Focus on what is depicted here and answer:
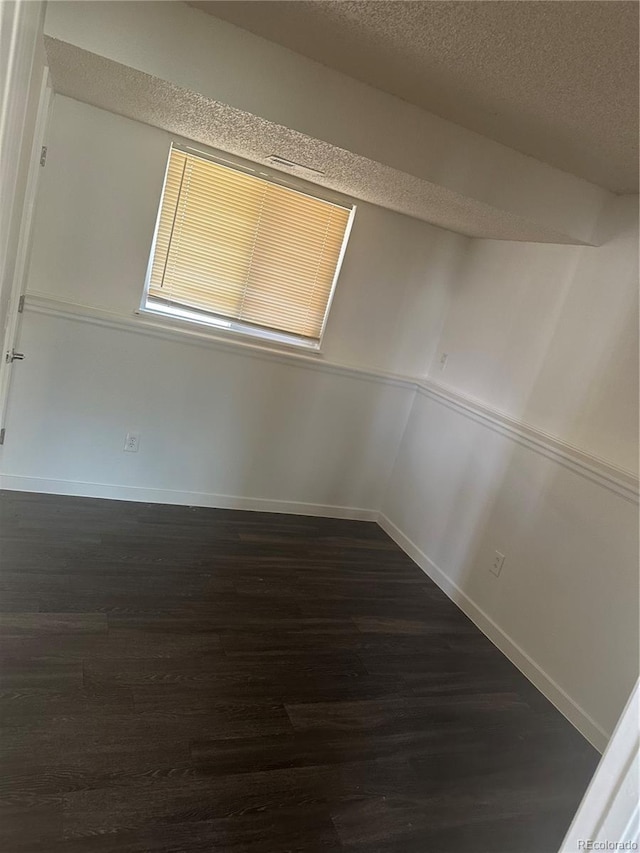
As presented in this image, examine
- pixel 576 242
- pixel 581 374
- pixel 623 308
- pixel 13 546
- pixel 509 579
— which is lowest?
pixel 13 546

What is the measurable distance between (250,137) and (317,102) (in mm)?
444

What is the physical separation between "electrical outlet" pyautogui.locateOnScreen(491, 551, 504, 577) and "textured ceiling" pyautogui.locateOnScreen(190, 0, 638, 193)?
75.3 inches

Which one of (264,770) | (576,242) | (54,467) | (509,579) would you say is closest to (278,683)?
(264,770)

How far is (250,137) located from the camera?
2.43m

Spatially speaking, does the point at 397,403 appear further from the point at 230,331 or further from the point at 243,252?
the point at 243,252

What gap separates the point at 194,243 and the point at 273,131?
3.46 feet

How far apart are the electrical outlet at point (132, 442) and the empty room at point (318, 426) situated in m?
0.02

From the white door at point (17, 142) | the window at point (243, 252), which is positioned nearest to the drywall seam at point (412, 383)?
the window at point (243, 252)

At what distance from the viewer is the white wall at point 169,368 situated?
2.83m

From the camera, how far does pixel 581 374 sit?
8.69 feet

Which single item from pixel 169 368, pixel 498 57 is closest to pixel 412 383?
pixel 169 368

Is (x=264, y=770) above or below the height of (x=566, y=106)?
below

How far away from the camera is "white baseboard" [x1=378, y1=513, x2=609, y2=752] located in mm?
2316

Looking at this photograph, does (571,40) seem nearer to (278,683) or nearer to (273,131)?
(273,131)
